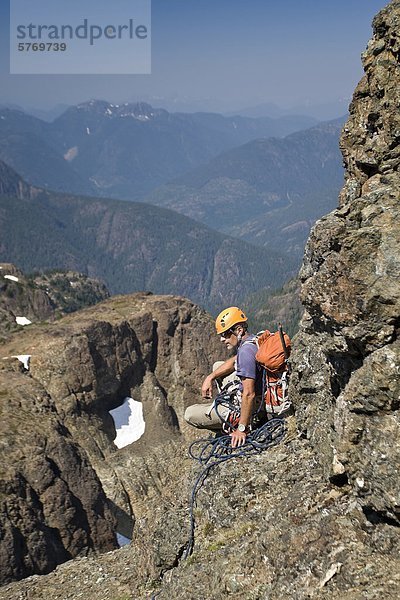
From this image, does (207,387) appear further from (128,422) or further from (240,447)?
(128,422)

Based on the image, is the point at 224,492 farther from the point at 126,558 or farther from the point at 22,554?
the point at 22,554

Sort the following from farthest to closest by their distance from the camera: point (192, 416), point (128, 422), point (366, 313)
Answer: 1. point (128, 422)
2. point (192, 416)
3. point (366, 313)

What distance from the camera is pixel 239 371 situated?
15.1m

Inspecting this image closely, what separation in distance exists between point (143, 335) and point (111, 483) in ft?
82.6

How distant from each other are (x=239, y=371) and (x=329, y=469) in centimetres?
372

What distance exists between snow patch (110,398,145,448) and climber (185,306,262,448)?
50962 mm

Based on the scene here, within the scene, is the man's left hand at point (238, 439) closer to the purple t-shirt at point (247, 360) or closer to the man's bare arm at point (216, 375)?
the purple t-shirt at point (247, 360)

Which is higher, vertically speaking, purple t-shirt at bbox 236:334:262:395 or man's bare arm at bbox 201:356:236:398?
purple t-shirt at bbox 236:334:262:395

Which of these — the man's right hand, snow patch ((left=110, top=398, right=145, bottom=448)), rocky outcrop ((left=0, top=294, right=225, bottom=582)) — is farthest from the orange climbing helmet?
snow patch ((left=110, top=398, right=145, bottom=448))

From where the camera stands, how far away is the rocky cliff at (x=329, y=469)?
10531mm

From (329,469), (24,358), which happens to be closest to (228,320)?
(329,469)

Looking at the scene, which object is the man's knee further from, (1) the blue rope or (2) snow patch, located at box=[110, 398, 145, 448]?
(2) snow patch, located at box=[110, 398, 145, 448]

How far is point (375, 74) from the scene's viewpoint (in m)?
14.4

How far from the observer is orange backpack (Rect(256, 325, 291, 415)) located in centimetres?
1563
